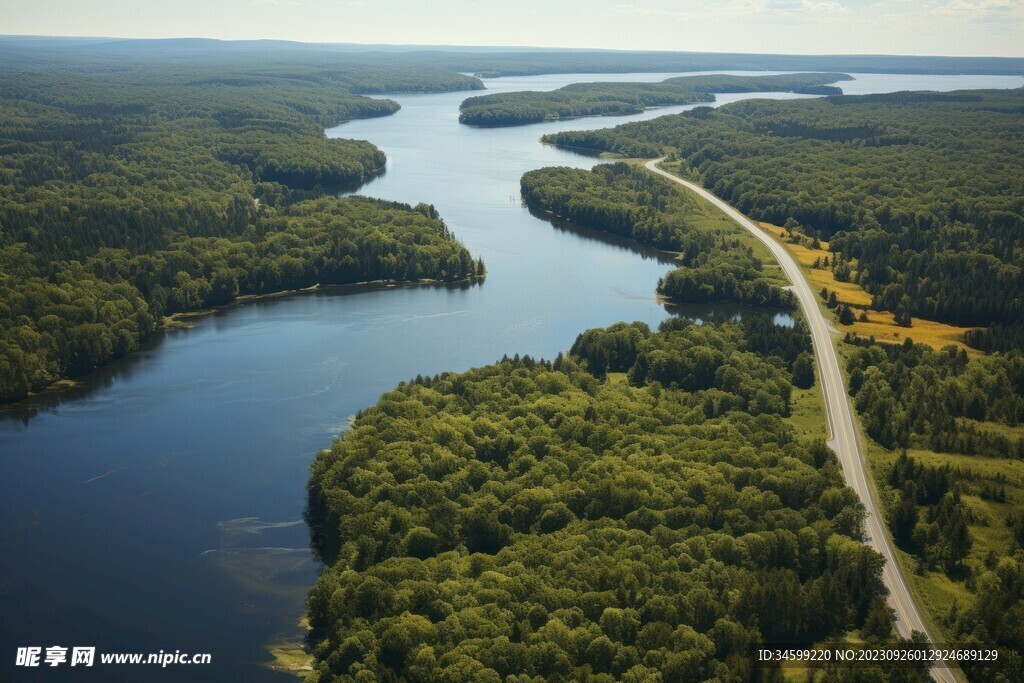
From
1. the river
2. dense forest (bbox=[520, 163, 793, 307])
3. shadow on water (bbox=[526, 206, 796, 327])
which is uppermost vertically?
dense forest (bbox=[520, 163, 793, 307])

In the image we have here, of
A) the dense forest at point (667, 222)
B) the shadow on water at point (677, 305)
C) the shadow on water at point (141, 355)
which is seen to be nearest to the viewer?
the shadow on water at point (141, 355)

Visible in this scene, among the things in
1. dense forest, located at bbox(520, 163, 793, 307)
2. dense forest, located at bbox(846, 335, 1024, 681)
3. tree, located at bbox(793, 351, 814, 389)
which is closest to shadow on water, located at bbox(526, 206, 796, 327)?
dense forest, located at bbox(520, 163, 793, 307)

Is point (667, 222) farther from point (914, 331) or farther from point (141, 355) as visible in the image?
point (141, 355)

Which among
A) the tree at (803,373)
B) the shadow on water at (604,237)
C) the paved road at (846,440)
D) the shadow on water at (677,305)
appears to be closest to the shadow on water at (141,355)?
the shadow on water at (677,305)

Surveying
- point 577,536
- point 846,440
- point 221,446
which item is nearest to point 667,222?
point 846,440

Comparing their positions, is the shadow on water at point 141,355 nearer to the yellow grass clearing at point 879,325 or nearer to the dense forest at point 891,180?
the yellow grass clearing at point 879,325

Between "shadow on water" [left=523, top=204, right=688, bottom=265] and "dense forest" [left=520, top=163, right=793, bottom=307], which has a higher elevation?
"dense forest" [left=520, top=163, right=793, bottom=307]

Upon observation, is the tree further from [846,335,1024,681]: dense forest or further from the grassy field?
the grassy field
